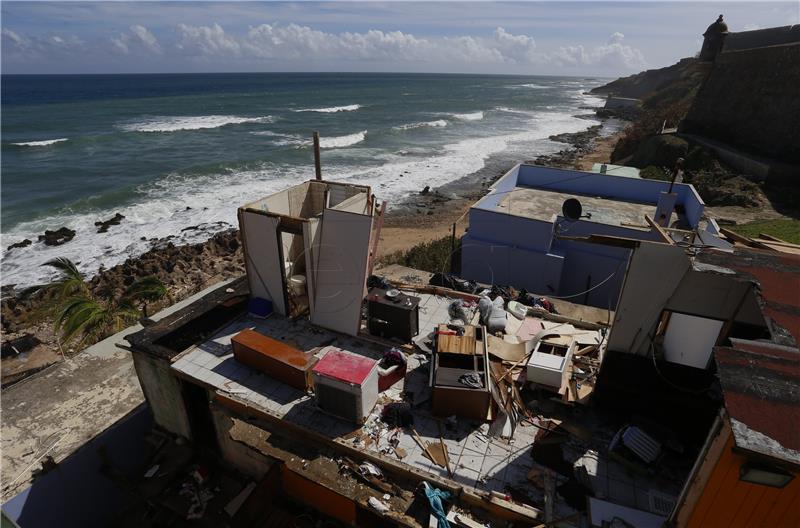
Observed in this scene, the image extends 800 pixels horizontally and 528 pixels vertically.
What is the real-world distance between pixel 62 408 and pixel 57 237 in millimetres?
24332

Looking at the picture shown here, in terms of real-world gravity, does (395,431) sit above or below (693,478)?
below

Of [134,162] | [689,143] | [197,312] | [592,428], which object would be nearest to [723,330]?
[592,428]

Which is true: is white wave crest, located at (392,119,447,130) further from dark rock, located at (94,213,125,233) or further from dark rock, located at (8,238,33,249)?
dark rock, located at (8,238,33,249)

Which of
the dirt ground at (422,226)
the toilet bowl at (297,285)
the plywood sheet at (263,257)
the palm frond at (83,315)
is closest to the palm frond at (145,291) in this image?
the palm frond at (83,315)

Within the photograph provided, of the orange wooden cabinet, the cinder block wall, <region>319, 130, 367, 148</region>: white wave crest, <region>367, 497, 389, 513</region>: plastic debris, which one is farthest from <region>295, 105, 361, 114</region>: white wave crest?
<region>367, 497, 389, 513</region>: plastic debris

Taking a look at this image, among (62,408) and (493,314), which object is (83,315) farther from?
(493,314)

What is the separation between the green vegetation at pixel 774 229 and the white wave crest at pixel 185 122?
75133 millimetres

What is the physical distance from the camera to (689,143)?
41250 mm

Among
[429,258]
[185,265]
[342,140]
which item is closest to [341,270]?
[429,258]

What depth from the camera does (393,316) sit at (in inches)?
456

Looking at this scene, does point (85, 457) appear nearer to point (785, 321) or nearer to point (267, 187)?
point (785, 321)

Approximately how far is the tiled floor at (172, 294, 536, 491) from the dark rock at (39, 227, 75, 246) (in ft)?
93.6

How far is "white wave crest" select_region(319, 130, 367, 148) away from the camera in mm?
65662

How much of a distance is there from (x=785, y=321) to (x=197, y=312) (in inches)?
515
